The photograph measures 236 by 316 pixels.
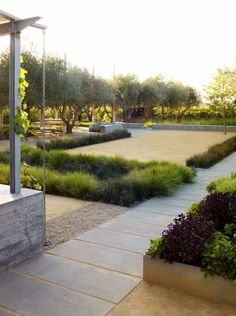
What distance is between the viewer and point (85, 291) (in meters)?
2.92

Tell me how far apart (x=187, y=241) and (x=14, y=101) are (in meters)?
1.95

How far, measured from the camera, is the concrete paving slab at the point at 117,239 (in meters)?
3.88

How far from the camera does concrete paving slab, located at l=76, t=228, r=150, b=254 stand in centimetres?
388

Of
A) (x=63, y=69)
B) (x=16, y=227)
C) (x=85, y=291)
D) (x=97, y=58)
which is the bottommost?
(x=85, y=291)

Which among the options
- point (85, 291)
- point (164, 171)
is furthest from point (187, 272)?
point (164, 171)

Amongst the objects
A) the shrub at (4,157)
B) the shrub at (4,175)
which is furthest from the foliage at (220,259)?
the shrub at (4,157)

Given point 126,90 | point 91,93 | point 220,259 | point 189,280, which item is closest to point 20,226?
point 189,280

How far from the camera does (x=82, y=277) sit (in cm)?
316

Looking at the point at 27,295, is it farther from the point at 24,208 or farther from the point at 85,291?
the point at 24,208

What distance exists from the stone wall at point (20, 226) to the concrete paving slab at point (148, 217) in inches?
60.8

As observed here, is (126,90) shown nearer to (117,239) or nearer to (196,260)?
(117,239)

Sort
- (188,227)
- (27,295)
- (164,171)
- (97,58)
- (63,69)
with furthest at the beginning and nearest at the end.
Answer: (97,58) < (63,69) < (164,171) < (188,227) < (27,295)

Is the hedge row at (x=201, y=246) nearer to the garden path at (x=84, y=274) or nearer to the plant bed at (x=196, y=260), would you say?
the plant bed at (x=196, y=260)

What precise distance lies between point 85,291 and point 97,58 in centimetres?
2510
